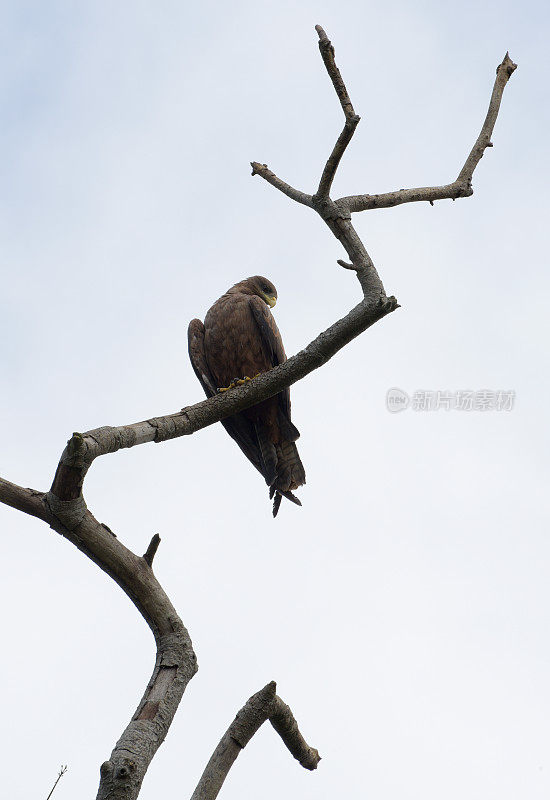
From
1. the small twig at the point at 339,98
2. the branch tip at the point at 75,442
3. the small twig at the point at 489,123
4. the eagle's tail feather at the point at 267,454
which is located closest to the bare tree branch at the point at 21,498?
the branch tip at the point at 75,442

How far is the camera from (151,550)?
11.6ft

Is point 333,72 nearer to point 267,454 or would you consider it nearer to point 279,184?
point 279,184

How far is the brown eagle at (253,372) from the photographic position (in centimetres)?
637

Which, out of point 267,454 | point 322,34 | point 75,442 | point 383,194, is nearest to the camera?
point 75,442

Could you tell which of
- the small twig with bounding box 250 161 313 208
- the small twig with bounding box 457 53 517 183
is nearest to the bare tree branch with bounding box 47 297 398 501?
the small twig with bounding box 250 161 313 208

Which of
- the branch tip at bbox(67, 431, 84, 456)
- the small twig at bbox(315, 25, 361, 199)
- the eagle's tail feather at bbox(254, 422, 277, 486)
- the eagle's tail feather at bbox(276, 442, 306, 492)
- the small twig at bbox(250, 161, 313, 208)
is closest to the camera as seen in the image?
the branch tip at bbox(67, 431, 84, 456)

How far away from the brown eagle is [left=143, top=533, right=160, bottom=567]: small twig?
2648mm

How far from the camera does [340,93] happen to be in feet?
12.8

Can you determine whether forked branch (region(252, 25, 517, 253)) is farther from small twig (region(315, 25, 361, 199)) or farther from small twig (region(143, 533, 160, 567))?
small twig (region(143, 533, 160, 567))

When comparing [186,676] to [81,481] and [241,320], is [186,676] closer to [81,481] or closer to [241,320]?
[81,481]

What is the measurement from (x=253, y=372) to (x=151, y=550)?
3.18 meters

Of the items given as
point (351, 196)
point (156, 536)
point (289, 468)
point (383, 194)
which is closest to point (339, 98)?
point (351, 196)

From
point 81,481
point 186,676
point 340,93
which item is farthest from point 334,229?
point 186,676

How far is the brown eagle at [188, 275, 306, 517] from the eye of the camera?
637 centimetres
